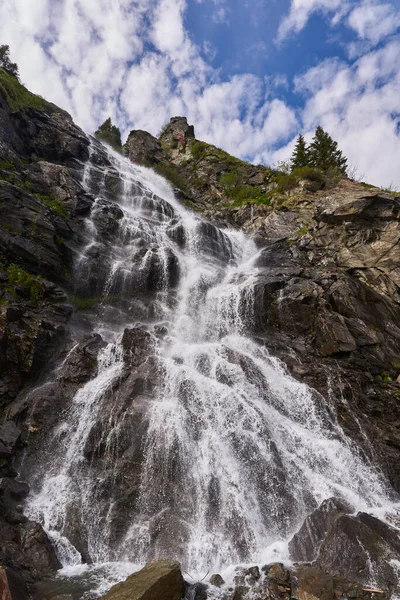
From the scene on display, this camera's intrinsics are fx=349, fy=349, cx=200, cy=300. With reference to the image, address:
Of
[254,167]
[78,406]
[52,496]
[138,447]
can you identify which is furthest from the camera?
[254,167]

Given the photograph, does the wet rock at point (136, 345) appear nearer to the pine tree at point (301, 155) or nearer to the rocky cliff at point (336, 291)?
the rocky cliff at point (336, 291)

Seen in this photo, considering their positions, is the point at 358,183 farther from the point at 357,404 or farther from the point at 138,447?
the point at 138,447

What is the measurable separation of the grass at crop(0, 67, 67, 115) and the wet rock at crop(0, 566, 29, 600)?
33142mm

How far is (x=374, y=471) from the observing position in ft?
38.7

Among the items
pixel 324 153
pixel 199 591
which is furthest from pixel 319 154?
pixel 199 591

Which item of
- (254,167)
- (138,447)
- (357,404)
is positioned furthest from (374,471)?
(254,167)

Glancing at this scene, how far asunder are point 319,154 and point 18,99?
1218 inches

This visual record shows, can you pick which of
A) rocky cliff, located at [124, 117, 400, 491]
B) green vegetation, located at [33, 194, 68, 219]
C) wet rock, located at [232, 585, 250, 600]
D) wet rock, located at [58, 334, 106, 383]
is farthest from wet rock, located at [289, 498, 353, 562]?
green vegetation, located at [33, 194, 68, 219]

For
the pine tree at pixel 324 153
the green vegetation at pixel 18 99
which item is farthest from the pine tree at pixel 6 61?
the pine tree at pixel 324 153

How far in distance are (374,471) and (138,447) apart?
7.96 meters

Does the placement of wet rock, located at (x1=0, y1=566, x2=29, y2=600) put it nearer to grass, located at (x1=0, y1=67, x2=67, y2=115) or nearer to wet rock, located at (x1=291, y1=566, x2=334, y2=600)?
wet rock, located at (x1=291, y1=566, x2=334, y2=600)

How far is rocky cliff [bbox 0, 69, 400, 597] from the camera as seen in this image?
1180cm

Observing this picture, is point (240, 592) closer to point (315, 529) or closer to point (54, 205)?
point (315, 529)

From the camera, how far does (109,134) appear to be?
5944 cm
